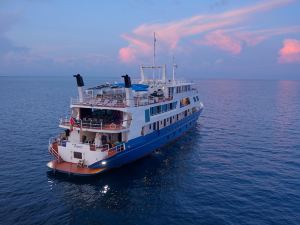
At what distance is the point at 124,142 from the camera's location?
3189 centimetres

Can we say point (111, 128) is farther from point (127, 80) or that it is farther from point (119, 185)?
point (119, 185)

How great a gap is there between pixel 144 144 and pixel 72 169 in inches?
369

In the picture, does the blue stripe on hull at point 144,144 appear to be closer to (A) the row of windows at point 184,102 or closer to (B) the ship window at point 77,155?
(B) the ship window at point 77,155

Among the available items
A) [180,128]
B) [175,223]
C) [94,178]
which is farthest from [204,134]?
[175,223]

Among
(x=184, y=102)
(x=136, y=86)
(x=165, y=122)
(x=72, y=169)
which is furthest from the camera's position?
(x=184, y=102)

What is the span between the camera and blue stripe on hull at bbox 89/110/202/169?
31.2 metres

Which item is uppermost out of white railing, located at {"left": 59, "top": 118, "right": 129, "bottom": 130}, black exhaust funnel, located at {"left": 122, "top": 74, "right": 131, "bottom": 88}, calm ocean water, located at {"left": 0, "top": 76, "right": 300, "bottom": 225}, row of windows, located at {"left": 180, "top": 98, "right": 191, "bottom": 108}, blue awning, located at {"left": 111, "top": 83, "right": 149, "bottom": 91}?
black exhaust funnel, located at {"left": 122, "top": 74, "right": 131, "bottom": 88}

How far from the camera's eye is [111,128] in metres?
31.2

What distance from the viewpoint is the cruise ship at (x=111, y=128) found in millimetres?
30516

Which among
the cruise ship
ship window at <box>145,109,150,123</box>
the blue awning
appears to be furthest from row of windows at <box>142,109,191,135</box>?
the blue awning

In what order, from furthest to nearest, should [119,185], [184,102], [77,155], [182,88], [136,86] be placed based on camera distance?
[184,102] → [182,88] → [136,86] → [77,155] → [119,185]

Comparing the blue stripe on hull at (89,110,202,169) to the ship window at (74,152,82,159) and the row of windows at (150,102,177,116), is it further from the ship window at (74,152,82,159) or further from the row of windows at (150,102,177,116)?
the row of windows at (150,102,177,116)

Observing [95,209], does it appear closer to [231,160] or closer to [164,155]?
[164,155]

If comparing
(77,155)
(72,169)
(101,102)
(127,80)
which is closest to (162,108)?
(101,102)
